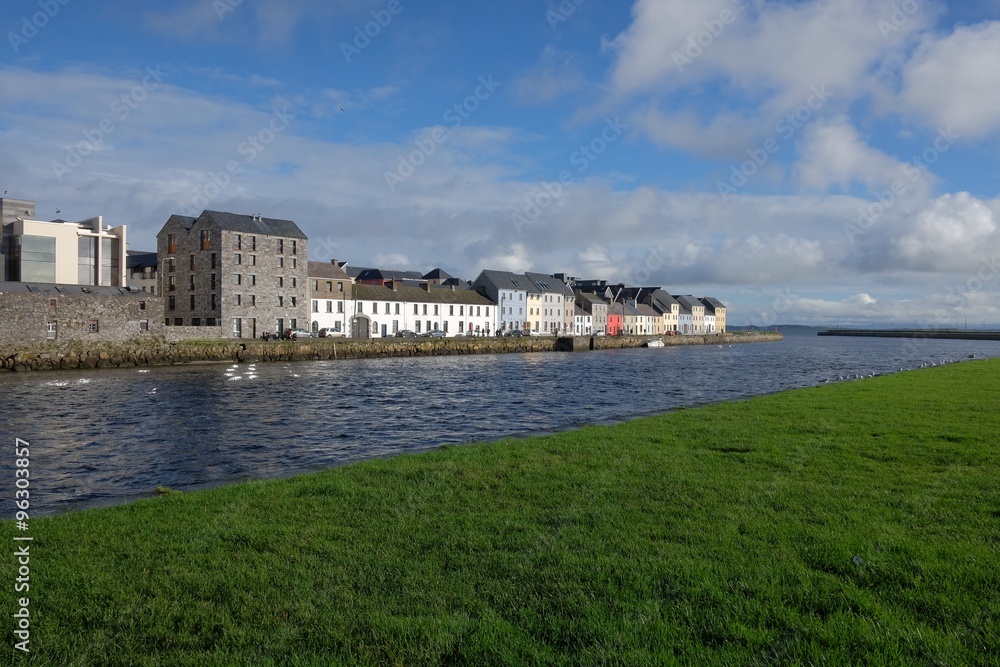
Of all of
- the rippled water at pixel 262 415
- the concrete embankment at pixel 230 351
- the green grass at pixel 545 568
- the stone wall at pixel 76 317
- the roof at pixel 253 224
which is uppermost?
the roof at pixel 253 224

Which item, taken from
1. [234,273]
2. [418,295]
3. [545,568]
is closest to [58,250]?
[234,273]

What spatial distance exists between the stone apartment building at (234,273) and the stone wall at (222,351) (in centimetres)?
762

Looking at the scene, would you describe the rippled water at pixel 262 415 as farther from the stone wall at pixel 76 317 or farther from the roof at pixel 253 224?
the roof at pixel 253 224

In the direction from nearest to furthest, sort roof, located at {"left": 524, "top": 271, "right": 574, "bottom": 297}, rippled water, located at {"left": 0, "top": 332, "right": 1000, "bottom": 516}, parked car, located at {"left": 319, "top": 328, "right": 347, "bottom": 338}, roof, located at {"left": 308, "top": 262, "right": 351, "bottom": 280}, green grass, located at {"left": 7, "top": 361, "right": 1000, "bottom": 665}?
green grass, located at {"left": 7, "top": 361, "right": 1000, "bottom": 665} → rippled water, located at {"left": 0, "top": 332, "right": 1000, "bottom": 516} → parked car, located at {"left": 319, "top": 328, "right": 347, "bottom": 338} → roof, located at {"left": 308, "top": 262, "right": 351, "bottom": 280} → roof, located at {"left": 524, "top": 271, "right": 574, "bottom": 297}

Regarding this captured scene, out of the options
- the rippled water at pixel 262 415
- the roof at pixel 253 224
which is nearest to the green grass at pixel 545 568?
the rippled water at pixel 262 415

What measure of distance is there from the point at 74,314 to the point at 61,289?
4065mm

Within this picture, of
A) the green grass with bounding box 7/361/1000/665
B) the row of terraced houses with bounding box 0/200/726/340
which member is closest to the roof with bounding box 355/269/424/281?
the row of terraced houses with bounding box 0/200/726/340

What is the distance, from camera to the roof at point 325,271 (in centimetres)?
8975

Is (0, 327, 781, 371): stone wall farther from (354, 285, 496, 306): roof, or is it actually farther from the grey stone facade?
(354, 285, 496, 306): roof

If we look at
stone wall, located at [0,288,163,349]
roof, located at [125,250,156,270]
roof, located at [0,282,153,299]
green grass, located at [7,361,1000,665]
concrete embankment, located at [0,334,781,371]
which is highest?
roof, located at [125,250,156,270]

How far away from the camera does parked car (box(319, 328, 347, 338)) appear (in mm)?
85250

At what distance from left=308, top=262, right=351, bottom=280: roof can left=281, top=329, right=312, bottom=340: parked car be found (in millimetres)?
9722

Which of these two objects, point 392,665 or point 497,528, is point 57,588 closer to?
point 392,665

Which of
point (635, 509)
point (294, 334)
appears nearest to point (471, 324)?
point (294, 334)
